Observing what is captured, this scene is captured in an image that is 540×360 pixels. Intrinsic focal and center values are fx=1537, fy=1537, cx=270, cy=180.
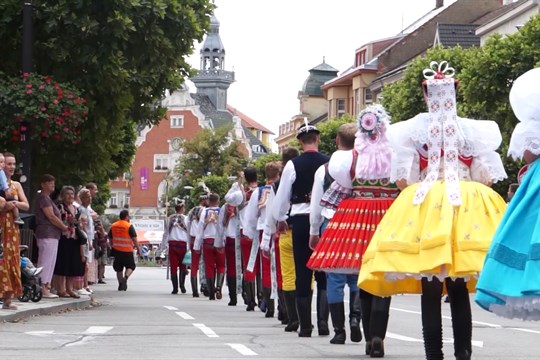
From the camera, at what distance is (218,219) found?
1032 inches

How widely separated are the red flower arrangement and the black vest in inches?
370

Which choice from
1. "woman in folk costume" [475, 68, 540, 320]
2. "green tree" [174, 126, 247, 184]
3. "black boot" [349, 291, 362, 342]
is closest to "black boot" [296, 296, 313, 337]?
"black boot" [349, 291, 362, 342]

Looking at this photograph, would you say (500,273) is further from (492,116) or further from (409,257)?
(492,116)

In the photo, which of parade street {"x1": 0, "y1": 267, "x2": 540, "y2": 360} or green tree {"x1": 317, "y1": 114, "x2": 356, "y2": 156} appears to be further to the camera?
green tree {"x1": 317, "y1": 114, "x2": 356, "y2": 156}

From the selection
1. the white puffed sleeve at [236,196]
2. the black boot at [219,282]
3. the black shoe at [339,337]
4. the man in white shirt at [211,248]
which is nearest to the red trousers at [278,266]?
the black shoe at [339,337]

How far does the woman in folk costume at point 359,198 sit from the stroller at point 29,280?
804 centimetres

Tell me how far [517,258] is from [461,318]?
2464 mm

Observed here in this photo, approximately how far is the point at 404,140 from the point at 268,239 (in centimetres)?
667

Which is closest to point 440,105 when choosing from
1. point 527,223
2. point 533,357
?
point 533,357

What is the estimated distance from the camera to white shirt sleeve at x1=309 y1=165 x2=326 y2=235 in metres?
13.7

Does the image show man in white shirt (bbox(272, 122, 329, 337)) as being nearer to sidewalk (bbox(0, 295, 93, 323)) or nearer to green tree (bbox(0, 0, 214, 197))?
sidewalk (bbox(0, 295, 93, 323))

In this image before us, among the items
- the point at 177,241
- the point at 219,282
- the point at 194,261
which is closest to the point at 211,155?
the point at 177,241

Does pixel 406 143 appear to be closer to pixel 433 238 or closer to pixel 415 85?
pixel 433 238

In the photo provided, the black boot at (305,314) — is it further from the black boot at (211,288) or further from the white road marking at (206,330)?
the black boot at (211,288)
